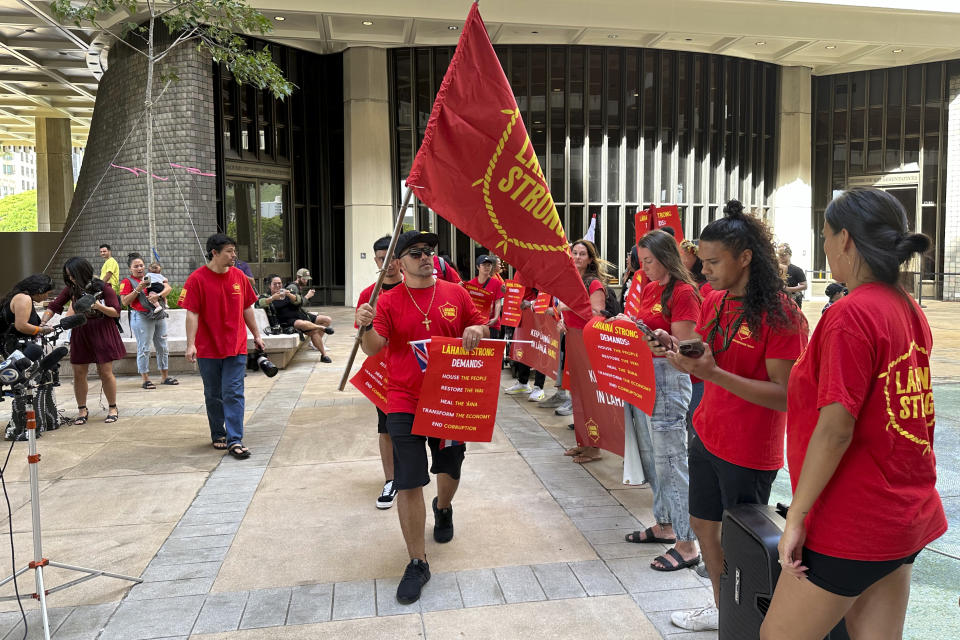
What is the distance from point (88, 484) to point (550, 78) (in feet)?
69.9

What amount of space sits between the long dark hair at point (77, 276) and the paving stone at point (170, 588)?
15.6 ft

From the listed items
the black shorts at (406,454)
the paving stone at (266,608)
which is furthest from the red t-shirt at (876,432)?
the paving stone at (266,608)

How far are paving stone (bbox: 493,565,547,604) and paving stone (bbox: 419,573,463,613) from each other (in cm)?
25

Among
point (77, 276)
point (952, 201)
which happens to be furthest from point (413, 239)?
point (952, 201)

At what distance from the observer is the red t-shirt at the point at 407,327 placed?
4.03m

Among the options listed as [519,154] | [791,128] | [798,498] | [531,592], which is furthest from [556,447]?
[791,128]

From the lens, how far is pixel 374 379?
512 centimetres

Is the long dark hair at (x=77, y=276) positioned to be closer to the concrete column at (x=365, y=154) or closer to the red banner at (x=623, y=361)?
the red banner at (x=623, y=361)

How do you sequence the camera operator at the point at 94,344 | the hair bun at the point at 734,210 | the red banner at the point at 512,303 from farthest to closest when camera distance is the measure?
the red banner at the point at 512,303 → the camera operator at the point at 94,344 → the hair bun at the point at 734,210

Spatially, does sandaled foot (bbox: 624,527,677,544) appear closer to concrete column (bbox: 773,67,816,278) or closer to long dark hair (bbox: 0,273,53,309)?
long dark hair (bbox: 0,273,53,309)

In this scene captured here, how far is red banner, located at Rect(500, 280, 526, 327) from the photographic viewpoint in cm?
855

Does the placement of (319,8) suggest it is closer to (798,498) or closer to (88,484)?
(88,484)

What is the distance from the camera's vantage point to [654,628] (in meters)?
3.37

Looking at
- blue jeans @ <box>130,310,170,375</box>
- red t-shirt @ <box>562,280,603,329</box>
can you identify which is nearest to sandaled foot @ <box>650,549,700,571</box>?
red t-shirt @ <box>562,280,603,329</box>
